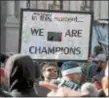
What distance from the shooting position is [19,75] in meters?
4.25

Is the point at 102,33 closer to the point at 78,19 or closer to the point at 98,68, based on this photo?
the point at 98,68

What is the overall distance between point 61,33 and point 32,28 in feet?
1.13

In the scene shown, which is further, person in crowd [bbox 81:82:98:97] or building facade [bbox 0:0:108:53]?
building facade [bbox 0:0:108:53]

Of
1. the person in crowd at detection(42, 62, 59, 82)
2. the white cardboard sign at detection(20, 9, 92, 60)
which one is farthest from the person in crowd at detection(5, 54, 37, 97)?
the white cardboard sign at detection(20, 9, 92, 60)

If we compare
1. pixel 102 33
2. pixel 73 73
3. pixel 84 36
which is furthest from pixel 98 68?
pixel 102 33

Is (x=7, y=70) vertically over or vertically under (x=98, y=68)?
over

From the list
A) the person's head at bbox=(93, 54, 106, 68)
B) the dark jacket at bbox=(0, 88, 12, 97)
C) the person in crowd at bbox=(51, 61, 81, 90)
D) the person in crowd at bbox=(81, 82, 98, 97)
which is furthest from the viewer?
the person's head at bbox=(93, 54, 106, 68)

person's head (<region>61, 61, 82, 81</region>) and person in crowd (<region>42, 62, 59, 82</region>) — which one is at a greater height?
person's head (<region>61, 61, 82, 81</region>)

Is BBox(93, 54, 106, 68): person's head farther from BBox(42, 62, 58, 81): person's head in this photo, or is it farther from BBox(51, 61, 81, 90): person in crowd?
BBox(51, 61, 81, 90): person in crowd

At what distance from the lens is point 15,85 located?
4258 millimetres

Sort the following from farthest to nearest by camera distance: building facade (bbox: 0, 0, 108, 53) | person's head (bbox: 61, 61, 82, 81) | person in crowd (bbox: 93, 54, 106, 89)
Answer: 1. building facade (bbox: 0, 0, 108, 53)
2. person in crowd (bbox: 93, 54, 106, 89)
3. person's head (bbox: 61, 61, 82, 81)

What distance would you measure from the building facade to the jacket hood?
2114 centimetres

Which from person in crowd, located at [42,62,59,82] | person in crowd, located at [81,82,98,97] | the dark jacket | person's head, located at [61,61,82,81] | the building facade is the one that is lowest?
the building facade

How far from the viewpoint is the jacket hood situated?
4.22 meters
